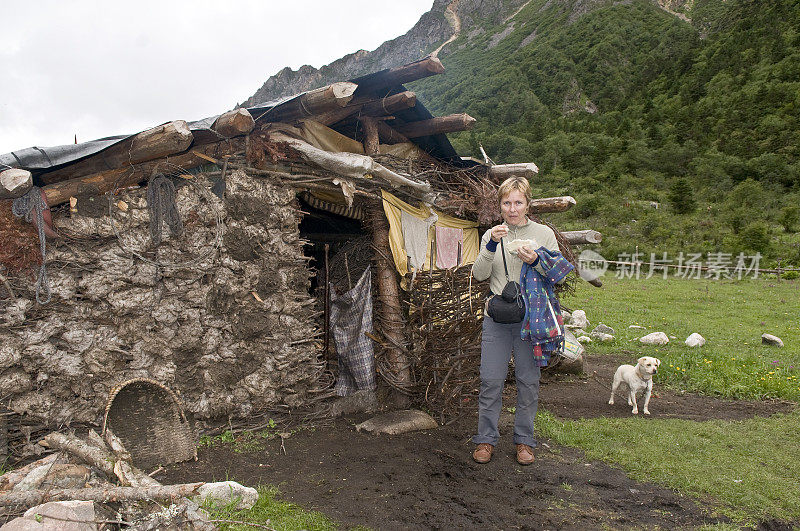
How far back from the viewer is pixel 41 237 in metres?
3.52

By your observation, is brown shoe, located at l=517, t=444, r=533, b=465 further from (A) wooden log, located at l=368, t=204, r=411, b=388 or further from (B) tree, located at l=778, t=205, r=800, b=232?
(B) tree, located at l=778, t=205, r=800, b=232

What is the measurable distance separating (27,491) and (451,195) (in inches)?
209

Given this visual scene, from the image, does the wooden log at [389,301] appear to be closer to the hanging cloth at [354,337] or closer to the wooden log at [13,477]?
the hanging cloth at [354,337]

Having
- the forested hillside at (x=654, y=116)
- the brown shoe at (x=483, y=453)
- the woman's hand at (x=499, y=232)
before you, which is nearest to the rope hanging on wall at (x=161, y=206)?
the woman's hand at (x=499, y=232)

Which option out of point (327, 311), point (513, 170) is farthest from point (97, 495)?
point (513, 170)

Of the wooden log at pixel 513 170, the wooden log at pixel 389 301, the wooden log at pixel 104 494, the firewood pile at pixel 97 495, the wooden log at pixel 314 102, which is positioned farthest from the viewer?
the wooden log at pixel 513 170

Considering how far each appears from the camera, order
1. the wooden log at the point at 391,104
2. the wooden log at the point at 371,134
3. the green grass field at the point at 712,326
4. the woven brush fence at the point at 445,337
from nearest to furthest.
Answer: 1. the woven brush fence at the point at 445,337
2. the wooden log at the point at 391,104
3. the wooden log at the point at 371,134
4. the green grass field at the point at 712,326

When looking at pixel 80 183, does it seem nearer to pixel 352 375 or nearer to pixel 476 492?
pixel 352 375

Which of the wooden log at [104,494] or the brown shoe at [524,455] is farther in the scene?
the brown shoe at [524,455]

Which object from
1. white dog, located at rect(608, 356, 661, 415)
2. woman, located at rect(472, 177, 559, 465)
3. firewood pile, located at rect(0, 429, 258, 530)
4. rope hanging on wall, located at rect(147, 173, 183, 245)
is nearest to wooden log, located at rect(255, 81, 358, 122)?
rope hanging on wall, located at rect(147, 173, 183, 245)

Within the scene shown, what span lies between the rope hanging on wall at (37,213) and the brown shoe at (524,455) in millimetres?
3886

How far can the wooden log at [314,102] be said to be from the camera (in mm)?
4234

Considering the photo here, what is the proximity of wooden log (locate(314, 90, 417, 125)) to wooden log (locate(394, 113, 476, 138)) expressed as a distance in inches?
31.4

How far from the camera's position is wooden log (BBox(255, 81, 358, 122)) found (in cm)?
423
